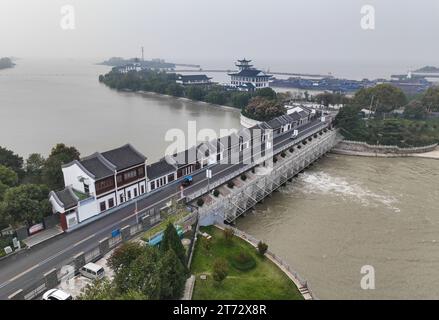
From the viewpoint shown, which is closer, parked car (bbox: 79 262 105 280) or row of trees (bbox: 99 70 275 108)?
parked car (bbox: 79 262 105 280)

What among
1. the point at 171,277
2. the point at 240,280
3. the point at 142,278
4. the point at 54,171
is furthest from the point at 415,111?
the point at 142,278

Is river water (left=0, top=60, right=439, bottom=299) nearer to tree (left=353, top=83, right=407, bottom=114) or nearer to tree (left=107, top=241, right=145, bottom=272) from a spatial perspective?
tree (left=107, top=241, right=145, bottom=272)

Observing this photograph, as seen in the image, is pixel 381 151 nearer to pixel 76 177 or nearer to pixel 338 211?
pixel 338 211

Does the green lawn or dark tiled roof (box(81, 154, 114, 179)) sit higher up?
dark tiled roof (box(81, 154, 114, 179))

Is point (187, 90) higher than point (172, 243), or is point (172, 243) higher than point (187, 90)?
point (187, 90)

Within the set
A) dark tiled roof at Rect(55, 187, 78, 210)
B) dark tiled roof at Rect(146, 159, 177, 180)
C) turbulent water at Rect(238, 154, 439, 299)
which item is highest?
dark tiled roof at Rect(146, 159, 177, 180)

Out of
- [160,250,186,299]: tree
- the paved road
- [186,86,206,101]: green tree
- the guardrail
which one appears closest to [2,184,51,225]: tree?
the paved road

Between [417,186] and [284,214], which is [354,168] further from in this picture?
[284,214]
